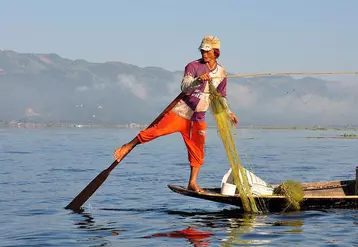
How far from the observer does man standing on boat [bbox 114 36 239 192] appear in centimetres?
1255

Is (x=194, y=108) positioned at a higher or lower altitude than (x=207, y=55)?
lower

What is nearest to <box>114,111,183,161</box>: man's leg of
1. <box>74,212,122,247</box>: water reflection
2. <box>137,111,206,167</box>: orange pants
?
<box>137,111,206,167</box>: orange pants

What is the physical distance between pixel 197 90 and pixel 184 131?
755 mm

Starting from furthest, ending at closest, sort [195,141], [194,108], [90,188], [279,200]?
[90,188], [279,200], [195,141], [194,108]

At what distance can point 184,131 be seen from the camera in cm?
1296

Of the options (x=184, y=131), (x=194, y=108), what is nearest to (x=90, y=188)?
(x=184, y=131)

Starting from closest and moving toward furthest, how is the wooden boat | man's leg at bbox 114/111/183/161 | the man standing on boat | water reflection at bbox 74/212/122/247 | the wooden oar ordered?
water reflection at bbox 74/212/122/247 → the man standing on boat → man's leg at bbox 114/111/183/161 → the wooden boat → the wooden oar

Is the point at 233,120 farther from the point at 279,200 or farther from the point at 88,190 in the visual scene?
the point at 88,190

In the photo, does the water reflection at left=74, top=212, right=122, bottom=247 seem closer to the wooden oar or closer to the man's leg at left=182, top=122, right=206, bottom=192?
the wooden oar

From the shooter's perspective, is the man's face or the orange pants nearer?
the man's face

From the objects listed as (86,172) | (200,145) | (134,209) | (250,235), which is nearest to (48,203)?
(134,209)

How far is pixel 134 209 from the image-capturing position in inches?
568

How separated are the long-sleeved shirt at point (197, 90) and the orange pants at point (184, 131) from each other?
10 cm

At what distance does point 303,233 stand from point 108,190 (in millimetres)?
7981
